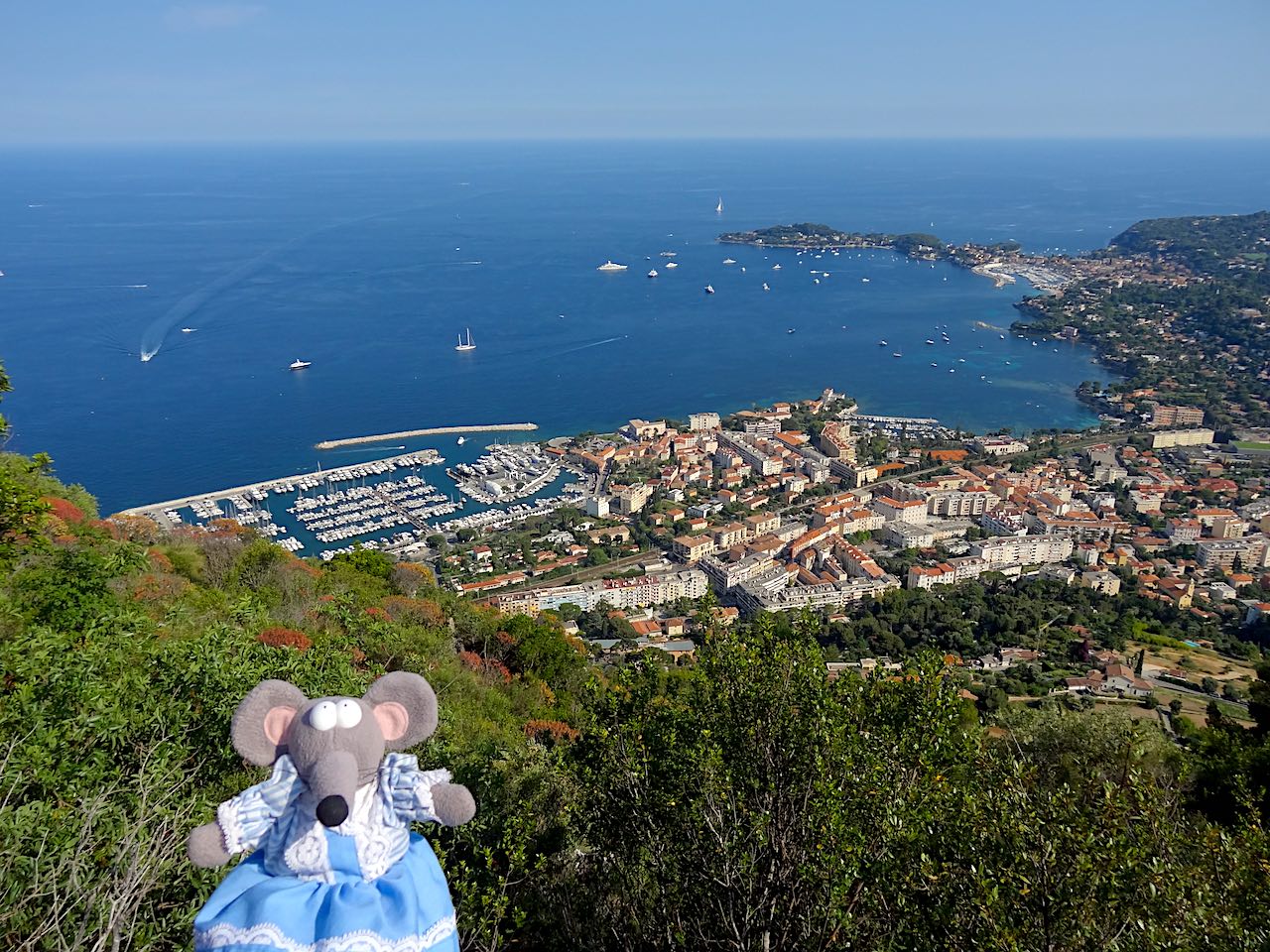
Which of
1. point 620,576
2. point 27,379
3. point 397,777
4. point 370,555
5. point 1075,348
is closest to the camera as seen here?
point 397,777

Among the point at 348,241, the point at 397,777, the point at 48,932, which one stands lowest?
the point at 348,241

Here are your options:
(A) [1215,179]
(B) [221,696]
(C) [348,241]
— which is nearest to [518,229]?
(C) [348,241]

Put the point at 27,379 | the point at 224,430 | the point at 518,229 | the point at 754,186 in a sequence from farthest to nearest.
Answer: the point at 754,186, the point at 518,229, the point at 27,379, the point at 224,430

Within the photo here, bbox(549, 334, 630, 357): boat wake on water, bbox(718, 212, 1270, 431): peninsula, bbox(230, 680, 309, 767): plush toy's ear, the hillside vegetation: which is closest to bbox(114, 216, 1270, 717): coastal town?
bbox(718, 212, 1270, 431): peninsula

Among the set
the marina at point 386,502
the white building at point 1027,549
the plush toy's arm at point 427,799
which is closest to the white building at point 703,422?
the marina at point 386,502

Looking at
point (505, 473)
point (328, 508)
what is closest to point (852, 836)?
point (328, 508)

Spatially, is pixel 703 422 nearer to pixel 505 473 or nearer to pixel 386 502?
pixel 505 473

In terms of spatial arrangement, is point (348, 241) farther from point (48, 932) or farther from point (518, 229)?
point (48, 932)
